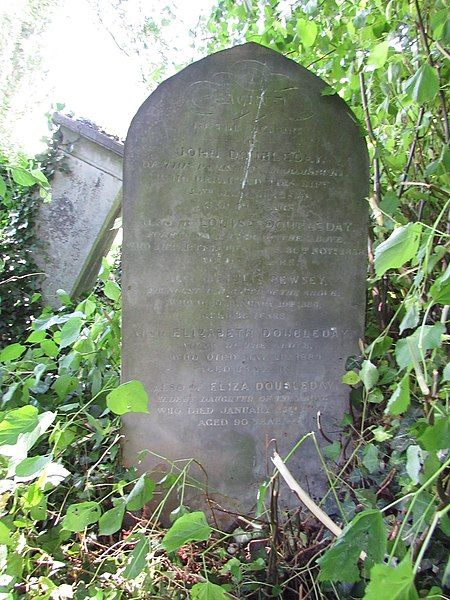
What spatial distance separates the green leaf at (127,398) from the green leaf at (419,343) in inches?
30.1

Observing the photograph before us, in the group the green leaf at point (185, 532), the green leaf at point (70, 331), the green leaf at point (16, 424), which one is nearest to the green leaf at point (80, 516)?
the green leaf at point (16, 424)

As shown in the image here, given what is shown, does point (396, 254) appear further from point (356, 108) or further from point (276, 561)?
point (356, 108)

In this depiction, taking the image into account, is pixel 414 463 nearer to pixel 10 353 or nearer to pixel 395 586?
pixel 395 586

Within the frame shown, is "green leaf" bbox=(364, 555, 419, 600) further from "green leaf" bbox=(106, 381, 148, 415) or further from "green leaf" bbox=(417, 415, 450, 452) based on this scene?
"green leaf" bbox=(106, 381, 148, 415)

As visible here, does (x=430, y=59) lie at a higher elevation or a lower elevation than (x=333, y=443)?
higher

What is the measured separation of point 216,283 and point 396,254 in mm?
1146

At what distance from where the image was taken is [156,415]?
236 centimetres

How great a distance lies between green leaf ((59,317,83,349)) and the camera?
2377mm

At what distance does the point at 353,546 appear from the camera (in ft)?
3.78

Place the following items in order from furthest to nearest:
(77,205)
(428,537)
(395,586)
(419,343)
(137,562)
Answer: (77,205) < (137,562) < (419,343) < (428,537) < (395,586)

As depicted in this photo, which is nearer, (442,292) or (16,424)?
(442,292)

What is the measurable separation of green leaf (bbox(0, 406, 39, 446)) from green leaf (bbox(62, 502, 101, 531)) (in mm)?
298

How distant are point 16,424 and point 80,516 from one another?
0.37 meters

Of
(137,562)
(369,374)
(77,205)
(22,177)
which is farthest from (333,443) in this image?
(77,205)
